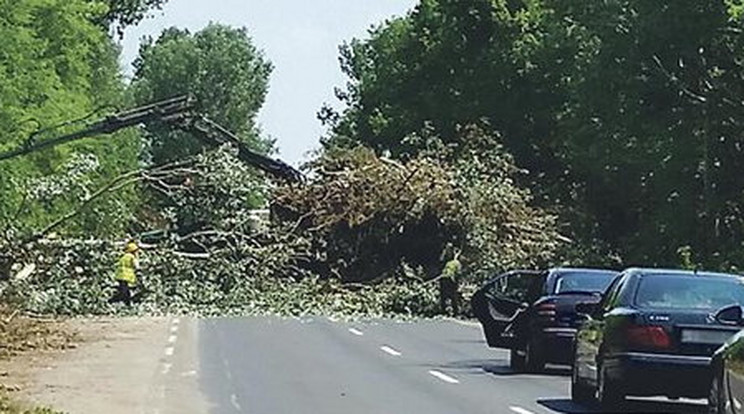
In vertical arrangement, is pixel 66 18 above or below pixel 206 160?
above

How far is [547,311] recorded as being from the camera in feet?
78.4

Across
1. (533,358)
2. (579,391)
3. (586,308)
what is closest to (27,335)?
(533,358)

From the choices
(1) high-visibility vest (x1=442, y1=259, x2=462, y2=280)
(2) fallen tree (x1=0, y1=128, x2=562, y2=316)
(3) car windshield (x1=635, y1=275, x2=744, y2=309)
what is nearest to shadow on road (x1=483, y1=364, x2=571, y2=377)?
(3) car windshield (x1=635, y1=275, x2=744, y2=309)

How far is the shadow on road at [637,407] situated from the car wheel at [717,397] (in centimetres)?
413

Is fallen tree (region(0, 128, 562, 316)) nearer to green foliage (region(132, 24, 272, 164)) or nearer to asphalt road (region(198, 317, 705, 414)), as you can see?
asphalt road (region(198, 317, 705, 414))

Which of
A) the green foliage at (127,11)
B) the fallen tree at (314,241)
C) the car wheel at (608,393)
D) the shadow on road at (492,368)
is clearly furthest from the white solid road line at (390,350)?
the green foliage at (127,11)

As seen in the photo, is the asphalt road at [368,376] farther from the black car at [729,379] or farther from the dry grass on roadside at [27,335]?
the black car at [729,379]

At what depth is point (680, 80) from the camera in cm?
5131

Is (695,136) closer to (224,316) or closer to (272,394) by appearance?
(224,316)

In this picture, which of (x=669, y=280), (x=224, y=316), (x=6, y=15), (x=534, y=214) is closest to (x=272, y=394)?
(x=669, y=280)

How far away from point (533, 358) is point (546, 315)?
89 cm

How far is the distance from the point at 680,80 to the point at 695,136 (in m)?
1.67

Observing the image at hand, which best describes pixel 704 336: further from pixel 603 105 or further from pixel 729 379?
pixel 603 105

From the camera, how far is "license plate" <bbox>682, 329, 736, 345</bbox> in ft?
58.1
